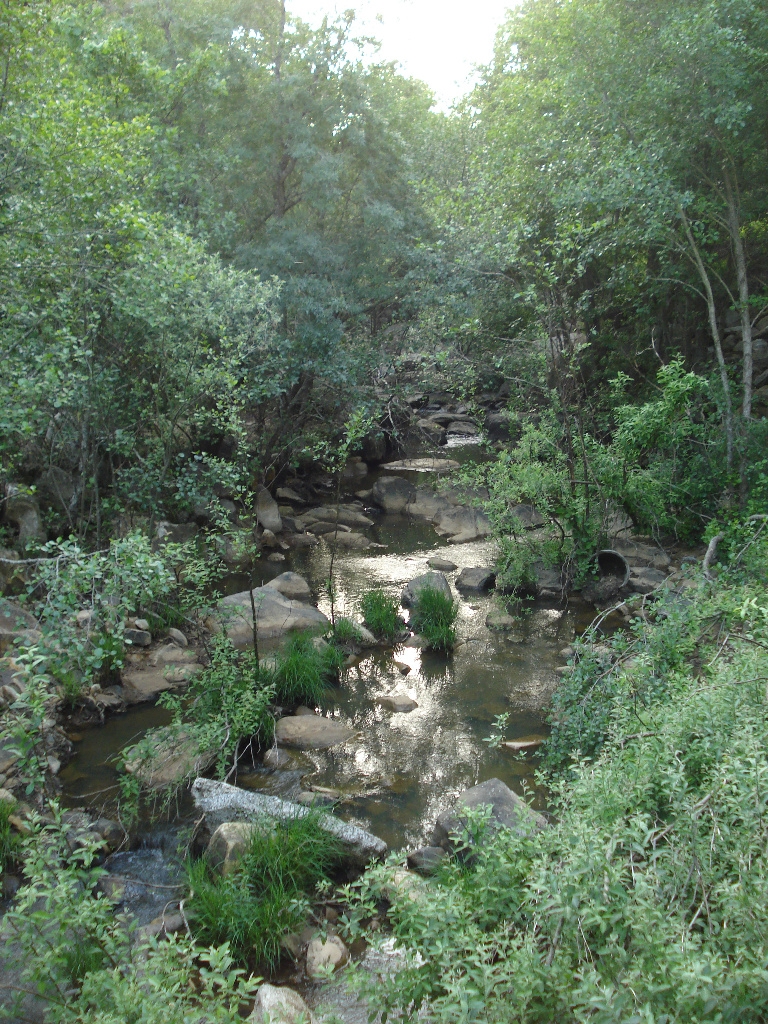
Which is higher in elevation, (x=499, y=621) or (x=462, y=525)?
(x=462, y=525)

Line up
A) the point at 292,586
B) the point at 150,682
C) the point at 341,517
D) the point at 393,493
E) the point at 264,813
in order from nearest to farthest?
the point at 264,813
the point at 150,682
the point at 292,586
the point at 341,517
the point at 393,493

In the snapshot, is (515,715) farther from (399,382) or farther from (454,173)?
(454,173)

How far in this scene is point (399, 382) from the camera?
14305 mm

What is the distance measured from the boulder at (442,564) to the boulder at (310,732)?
4.56m

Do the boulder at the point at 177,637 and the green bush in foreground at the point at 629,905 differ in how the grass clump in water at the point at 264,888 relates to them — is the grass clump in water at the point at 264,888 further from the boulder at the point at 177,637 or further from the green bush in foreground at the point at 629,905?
the boulder at the point at 177,637

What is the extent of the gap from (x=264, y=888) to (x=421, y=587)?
4749 mm

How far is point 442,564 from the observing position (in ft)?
35.9

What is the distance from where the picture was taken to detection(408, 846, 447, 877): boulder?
443 cm

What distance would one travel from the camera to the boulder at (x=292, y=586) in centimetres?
940

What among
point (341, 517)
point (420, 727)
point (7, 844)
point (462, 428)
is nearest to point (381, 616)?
point (420, 727)

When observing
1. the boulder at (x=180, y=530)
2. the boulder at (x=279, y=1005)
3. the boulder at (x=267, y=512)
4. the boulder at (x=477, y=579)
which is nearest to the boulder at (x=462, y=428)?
the boulder at (x=267, y=512)

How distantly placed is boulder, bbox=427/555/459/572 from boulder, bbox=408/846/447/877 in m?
6.32

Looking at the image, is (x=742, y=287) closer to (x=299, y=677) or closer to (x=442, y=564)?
(x=442, y=564)

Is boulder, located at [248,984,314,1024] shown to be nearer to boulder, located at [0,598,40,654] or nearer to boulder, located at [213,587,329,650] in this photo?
boulder, located at [0,598,40,654]
